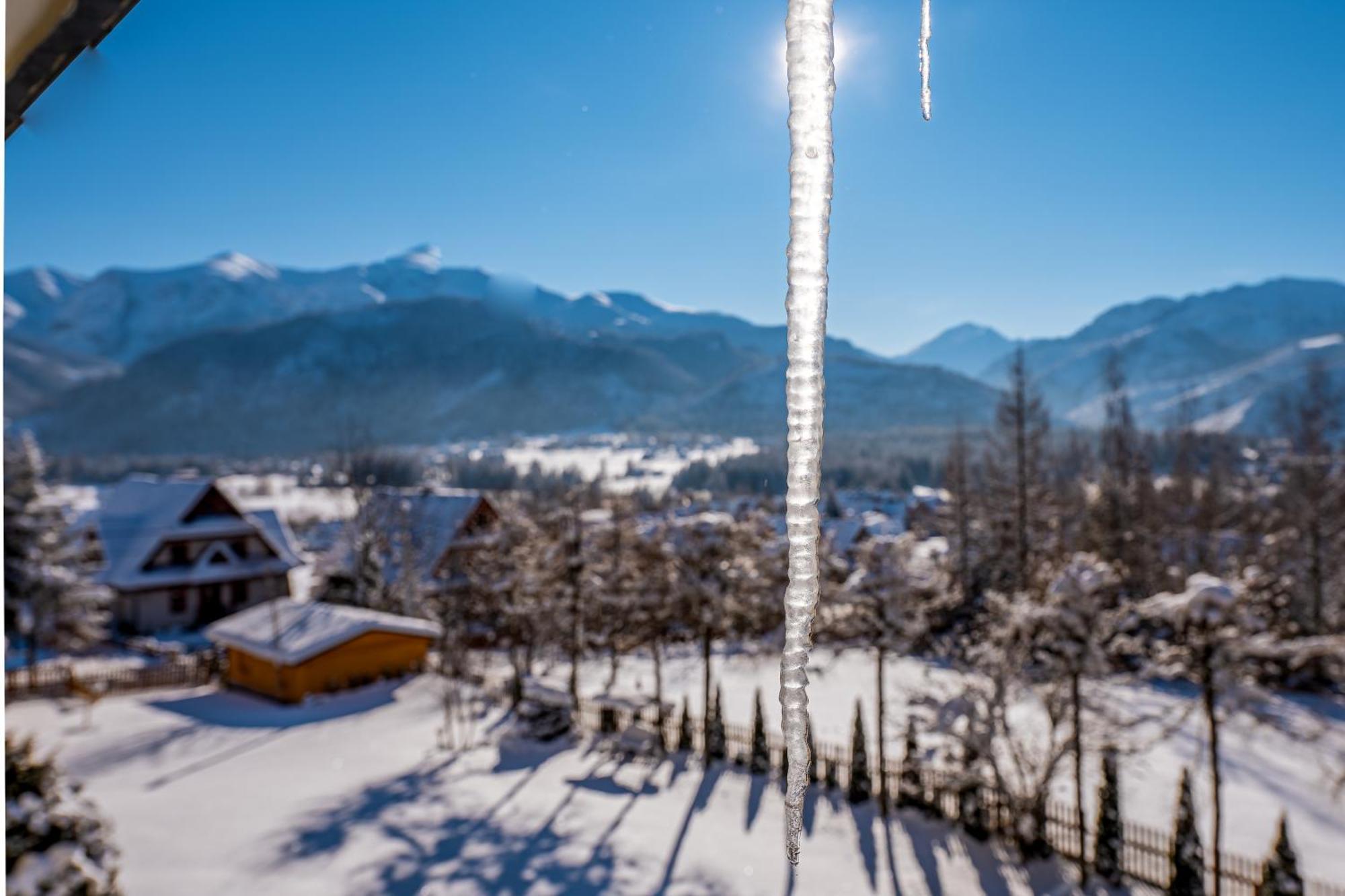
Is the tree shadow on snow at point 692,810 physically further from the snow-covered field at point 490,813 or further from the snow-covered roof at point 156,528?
the snow-covered roof at point 156,528

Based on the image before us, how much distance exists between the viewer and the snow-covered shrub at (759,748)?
13.1 m

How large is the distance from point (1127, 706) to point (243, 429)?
541ft

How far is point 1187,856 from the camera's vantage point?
888 centimetres

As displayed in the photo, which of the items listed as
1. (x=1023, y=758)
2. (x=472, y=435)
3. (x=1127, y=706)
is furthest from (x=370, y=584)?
(x=472, y=435)

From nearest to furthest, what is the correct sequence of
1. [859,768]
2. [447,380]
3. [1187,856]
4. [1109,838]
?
1. [1187,856]
2. [1109,838]
3. [859,768]
4. [447,380]

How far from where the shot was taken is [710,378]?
85.2 meters

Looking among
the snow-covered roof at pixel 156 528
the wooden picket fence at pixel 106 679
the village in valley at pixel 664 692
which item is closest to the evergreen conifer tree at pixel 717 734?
the village in valley at pixel 664 692

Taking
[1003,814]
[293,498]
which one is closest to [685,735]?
[1003,814]

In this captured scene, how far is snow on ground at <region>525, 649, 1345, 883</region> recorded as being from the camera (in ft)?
35.9

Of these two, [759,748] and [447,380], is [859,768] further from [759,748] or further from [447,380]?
[447,380]

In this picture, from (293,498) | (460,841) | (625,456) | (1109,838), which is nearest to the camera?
(1109,838)

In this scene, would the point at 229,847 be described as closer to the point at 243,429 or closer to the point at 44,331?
the point at 243,429

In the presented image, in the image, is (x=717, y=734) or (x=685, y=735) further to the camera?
(x=685, y=735)

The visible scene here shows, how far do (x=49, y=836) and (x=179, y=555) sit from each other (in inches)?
950
